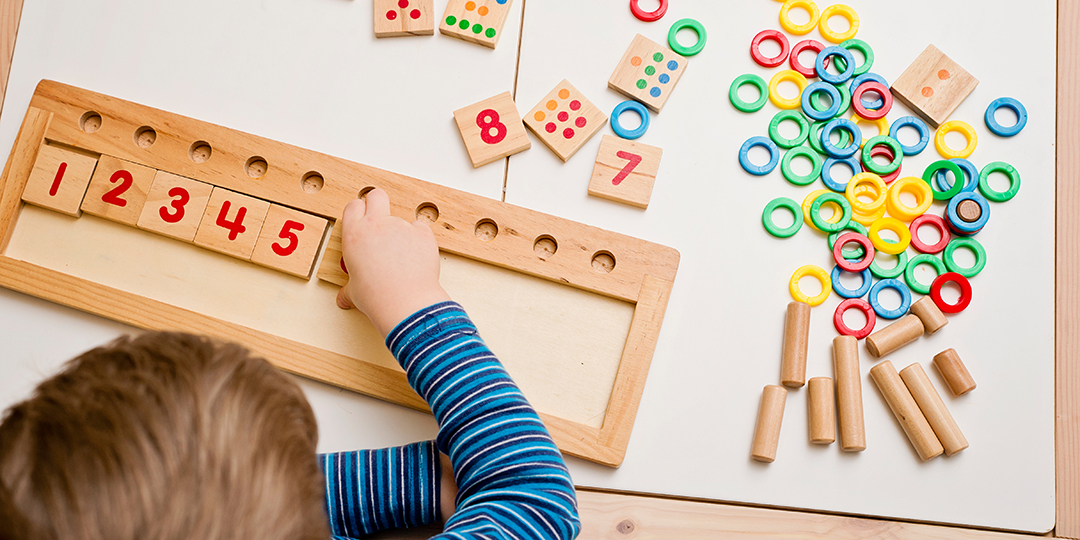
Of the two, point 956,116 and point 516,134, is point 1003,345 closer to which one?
point 956,116

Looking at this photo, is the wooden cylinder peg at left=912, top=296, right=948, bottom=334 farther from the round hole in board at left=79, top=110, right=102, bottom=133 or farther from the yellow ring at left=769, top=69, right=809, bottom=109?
the round hole in board at left=79, top=110, right=102, bottom=133

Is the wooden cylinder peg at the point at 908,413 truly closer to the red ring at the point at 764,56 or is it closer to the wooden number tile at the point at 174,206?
A: the red ring at the point at 764,56

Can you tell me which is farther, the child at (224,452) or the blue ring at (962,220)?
the blue ring at (962,220)

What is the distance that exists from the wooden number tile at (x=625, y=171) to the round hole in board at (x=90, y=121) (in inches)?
21.8

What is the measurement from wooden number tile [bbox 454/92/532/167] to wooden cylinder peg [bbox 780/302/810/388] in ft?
1.14

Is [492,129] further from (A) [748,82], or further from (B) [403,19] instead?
(A) [748,82]

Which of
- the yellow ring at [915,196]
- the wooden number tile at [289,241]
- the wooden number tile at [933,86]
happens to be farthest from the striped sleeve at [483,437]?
the wooden number tile at [933,86]

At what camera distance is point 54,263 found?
0.73m

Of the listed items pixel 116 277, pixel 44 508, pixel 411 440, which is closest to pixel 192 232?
pixel 116 277

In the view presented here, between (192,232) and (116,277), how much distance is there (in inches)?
3.7

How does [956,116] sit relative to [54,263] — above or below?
above

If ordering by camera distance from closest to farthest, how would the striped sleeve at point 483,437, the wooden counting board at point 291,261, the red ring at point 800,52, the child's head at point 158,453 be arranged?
1. the child's head at point 158,453
2. the striped sleeve at point 483,437
3. the wooden counting board at point 291,261
4. the red ring at point 800,52

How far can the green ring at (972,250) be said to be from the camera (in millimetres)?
774

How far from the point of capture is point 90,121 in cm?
77
